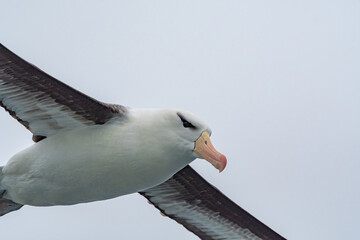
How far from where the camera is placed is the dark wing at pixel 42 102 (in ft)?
35.5

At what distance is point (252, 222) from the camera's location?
13.4 m

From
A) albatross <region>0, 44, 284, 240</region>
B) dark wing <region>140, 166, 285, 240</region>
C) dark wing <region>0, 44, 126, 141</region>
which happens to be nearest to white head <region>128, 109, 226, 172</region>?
albatross <region>0, 44, 284, 240</region>

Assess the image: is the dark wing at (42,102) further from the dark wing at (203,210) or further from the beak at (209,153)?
the dark wing at (203,210)

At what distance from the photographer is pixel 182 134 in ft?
35.7

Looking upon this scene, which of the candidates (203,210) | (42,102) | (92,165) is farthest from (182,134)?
(203,210)

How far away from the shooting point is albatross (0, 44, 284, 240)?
35.4ft

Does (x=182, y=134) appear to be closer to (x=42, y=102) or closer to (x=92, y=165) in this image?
(x=92, y=165)

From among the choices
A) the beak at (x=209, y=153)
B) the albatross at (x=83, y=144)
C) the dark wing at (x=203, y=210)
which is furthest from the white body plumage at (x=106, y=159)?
the dark wing at (x=203, y=210)

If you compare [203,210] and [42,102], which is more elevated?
[42,102]

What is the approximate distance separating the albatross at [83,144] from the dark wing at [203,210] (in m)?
1.77

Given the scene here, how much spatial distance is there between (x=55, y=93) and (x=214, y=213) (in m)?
3.74

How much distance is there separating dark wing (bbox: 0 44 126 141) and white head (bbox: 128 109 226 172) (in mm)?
557

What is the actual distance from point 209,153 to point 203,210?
9.51 ft

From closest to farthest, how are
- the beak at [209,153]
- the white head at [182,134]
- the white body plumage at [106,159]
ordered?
the beak at [209,153], the white head at [182,134], the white body plumage at [106,159]
